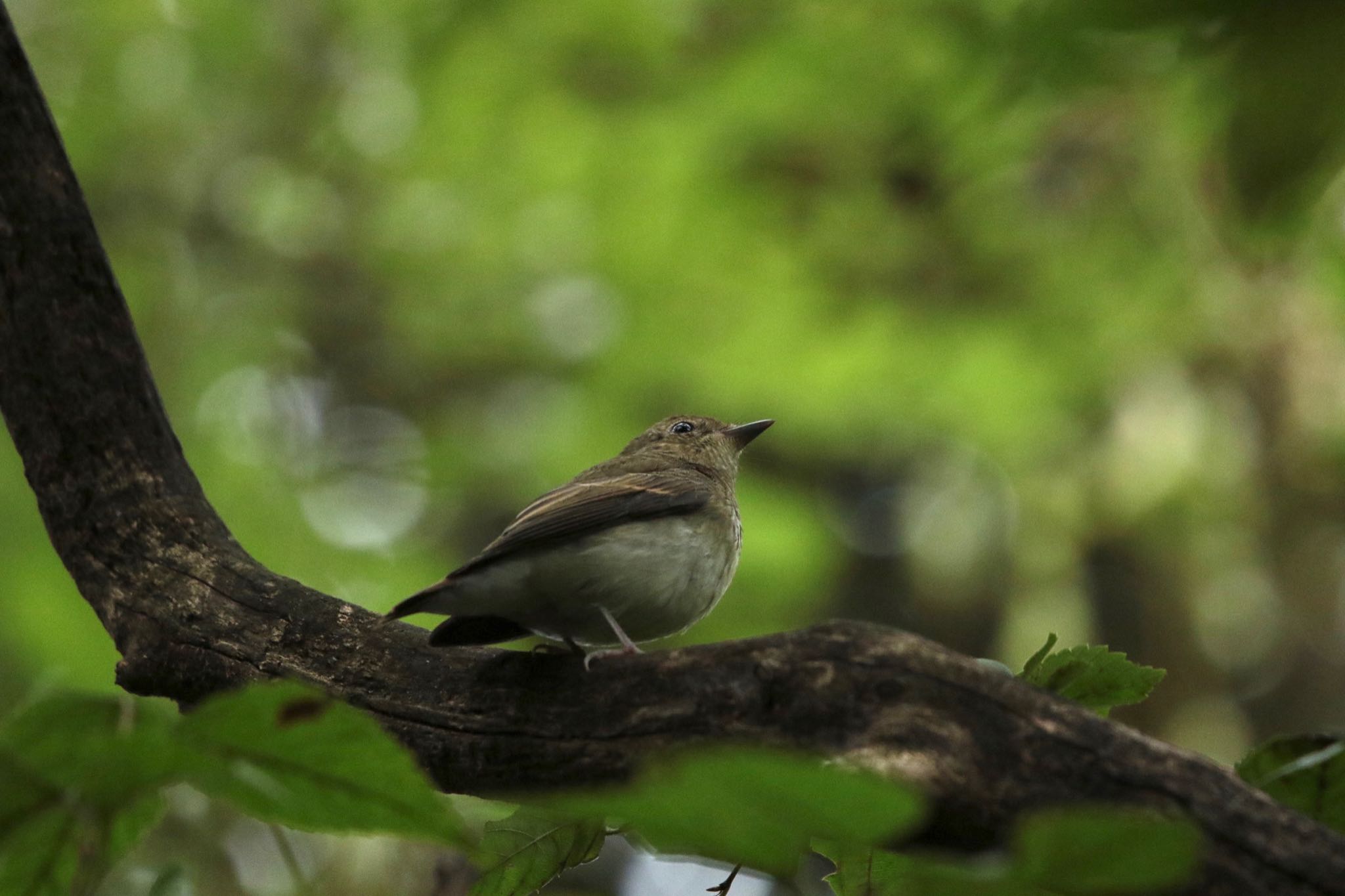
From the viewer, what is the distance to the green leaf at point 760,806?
33.7 inches

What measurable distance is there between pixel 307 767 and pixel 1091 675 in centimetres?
121

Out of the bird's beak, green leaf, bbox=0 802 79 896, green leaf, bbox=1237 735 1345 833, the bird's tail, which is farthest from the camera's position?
the bird's beak

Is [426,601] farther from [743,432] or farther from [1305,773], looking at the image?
[743,432]

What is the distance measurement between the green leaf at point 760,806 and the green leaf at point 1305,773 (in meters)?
0.92

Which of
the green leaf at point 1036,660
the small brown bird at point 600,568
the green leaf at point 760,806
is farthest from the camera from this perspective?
the small brown bird at point 600,568

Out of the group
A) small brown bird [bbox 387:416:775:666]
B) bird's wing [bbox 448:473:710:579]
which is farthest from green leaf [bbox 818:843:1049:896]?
bird's wing [bbox 448:473:710:579]

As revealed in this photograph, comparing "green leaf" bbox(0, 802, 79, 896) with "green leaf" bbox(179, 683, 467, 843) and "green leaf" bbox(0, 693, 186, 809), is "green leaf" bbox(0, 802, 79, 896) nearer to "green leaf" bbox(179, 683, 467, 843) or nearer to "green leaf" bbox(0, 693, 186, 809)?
"green leaf" bbox(0, 693, 186, 809)

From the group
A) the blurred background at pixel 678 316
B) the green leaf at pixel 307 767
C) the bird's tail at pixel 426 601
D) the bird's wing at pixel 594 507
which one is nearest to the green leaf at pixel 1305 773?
the green leaf at pixel 307 767

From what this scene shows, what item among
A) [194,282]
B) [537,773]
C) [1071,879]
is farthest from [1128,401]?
[1071,879]

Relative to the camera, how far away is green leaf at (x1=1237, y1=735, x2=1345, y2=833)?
1.58 meters

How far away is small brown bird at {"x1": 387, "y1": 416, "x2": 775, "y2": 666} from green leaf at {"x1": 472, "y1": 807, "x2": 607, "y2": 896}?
0.84m

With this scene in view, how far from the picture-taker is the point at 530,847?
1967 millimetres

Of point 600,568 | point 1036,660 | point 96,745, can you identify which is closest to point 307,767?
point 96,745

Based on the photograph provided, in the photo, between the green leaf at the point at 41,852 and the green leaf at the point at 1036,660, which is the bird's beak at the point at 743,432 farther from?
the green leaf at the point at 41,852
